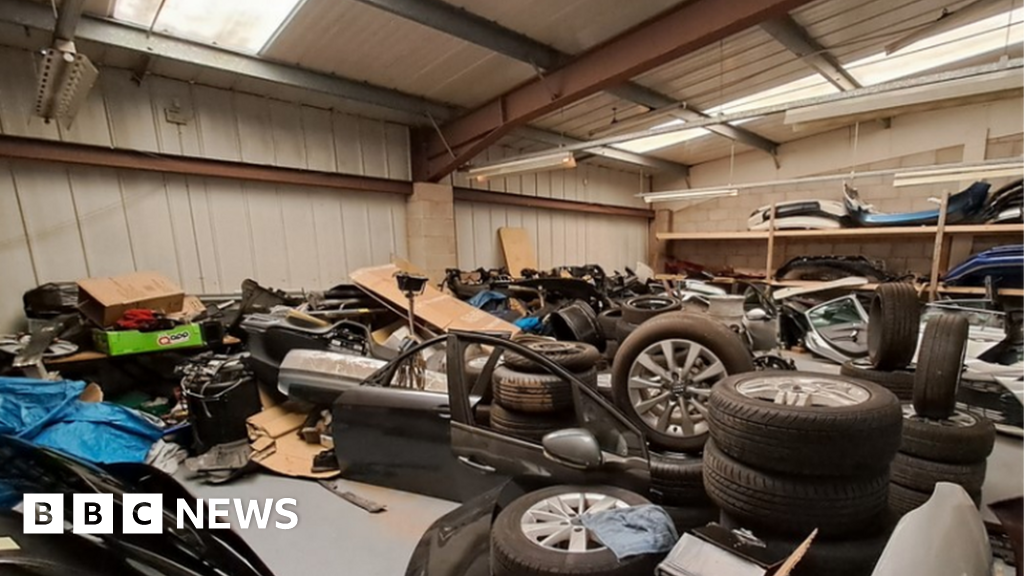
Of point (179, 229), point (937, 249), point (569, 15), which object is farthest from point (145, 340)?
point (937, 249)

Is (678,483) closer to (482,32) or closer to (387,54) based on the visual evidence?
(482,32)

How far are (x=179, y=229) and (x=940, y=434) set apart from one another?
6.73 meters

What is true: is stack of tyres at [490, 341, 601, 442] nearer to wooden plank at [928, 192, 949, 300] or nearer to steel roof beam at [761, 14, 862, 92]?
steel roof beam at [761, 14, 862, 92]

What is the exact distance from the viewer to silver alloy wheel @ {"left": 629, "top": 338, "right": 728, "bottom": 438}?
244cm

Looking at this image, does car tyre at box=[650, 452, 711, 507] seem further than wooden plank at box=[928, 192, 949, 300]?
No

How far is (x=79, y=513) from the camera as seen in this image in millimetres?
911

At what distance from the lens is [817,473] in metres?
1.46

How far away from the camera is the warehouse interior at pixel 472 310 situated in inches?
57.8

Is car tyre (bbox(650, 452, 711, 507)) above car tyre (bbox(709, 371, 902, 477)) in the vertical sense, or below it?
below

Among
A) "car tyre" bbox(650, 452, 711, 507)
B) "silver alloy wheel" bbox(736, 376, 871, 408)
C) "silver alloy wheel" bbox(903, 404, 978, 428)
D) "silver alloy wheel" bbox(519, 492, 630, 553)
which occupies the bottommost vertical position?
"car tyre" bbox(650, 452, 711, 507)

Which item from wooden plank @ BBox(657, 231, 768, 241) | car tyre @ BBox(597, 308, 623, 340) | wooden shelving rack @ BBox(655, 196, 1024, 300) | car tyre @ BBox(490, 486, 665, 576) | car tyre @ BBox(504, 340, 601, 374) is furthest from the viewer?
wooden plank @ BBox(657, 231, 768, 241)

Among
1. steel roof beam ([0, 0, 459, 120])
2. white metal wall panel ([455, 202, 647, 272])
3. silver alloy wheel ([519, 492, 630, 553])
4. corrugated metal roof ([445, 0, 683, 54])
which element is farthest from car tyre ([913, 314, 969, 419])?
white metal wall panel ([455, 202, 647, 272])

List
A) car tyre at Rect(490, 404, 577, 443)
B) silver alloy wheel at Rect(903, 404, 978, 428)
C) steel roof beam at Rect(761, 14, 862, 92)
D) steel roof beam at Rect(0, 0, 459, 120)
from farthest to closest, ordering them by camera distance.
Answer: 1. steel roof beam at Rect(761, 14, 862, 92)
2. steel roof beam at Rect(0, 0, 459, 120)
3. car tyre at Rect(490, 404, 577, 443)
4. silver alloy wheel at Rect(903, 404, 978, 428)

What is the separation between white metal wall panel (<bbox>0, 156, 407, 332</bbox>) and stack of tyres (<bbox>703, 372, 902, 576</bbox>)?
5.73 metres
